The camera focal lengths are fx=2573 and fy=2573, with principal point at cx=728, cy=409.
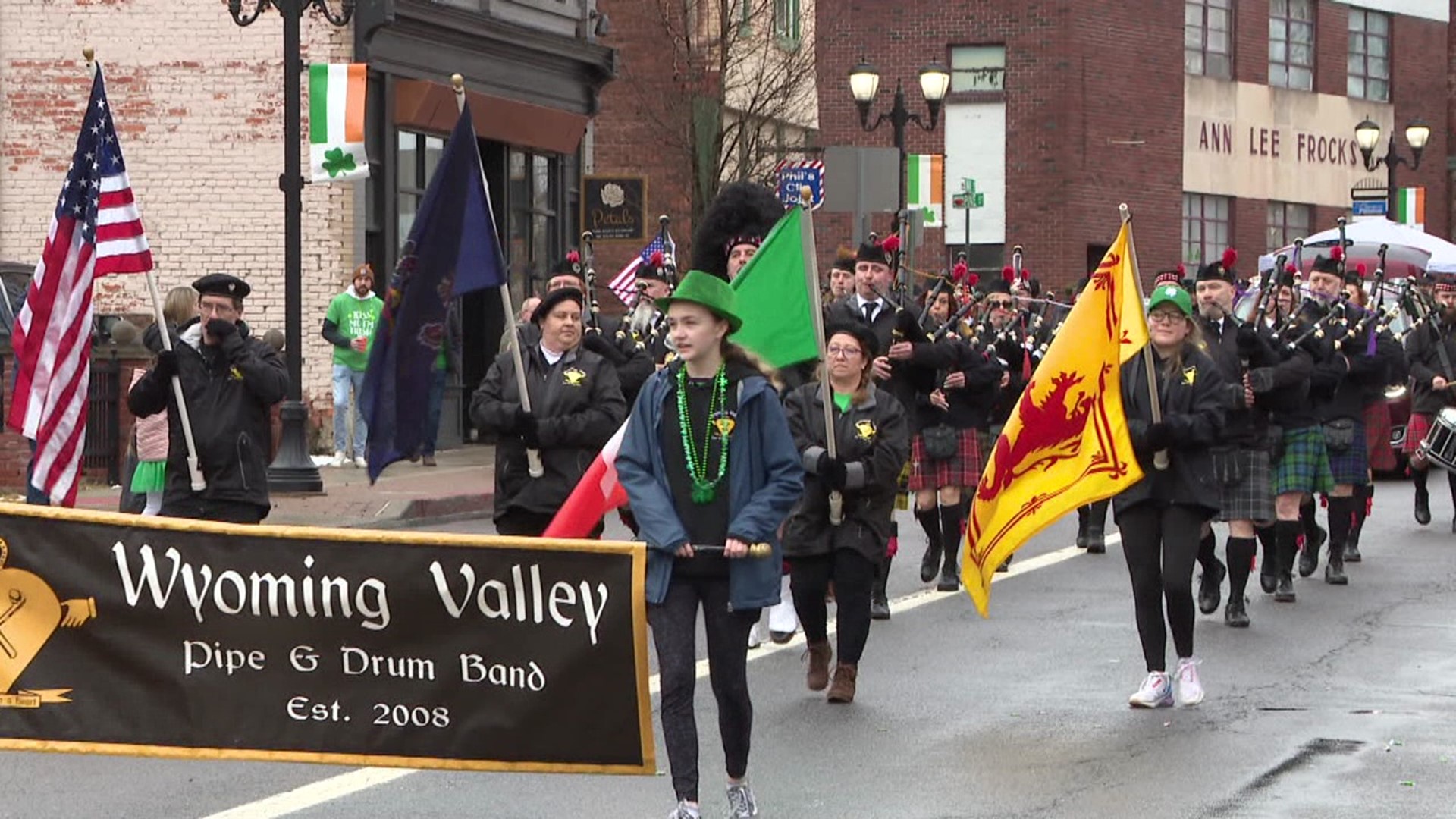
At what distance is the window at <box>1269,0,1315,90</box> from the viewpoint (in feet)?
166

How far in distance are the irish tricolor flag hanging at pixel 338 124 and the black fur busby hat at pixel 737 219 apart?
9.92 meters

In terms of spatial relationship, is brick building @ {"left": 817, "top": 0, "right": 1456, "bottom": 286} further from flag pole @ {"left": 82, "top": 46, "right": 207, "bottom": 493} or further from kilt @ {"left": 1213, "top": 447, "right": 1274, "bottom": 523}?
flag pole @ {"left": 82, "top": 46, "right": 207, "bottom": 493}

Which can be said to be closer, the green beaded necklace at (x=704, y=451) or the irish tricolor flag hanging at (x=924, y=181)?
the green beaded necklace at (x=704, y=451)

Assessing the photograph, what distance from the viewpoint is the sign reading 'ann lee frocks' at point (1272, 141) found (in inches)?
1900

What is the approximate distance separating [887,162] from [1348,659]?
1502cm

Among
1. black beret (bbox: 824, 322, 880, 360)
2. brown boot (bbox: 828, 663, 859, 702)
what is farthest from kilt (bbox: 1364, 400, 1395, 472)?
brown boot (bbox: 828, 663, 859, 702)

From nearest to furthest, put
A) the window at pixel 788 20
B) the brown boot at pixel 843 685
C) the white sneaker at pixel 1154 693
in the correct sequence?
the white sneaker at pixel 1154 693
the brown boot at pixel 843 685
the window at pixel 788 20

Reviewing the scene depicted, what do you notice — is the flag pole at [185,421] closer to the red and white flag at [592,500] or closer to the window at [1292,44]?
the red and white flag at [592,500]

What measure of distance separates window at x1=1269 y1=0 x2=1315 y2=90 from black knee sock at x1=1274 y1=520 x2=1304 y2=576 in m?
36.9

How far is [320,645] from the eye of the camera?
802cm

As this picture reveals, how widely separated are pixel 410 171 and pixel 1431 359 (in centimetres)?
1173

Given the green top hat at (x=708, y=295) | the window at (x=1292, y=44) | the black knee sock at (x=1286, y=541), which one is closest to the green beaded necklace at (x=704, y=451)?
the green top hat at (x=708, y=295)

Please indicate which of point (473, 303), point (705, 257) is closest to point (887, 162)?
point (473, 303)

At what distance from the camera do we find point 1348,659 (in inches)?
485
